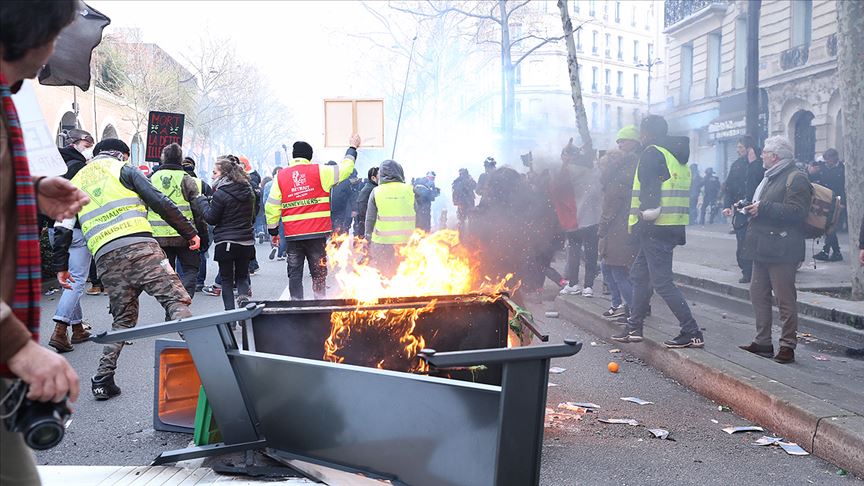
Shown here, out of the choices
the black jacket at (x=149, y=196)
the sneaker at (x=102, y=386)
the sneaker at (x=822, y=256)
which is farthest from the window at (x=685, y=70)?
the sneaker at (x=102, y=386)

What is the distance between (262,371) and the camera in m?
3.64

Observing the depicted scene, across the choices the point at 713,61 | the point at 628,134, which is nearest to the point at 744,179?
the point at 628,134

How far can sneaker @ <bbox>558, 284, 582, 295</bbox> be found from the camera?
10499 millimetres

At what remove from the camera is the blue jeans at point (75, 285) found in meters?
6.84

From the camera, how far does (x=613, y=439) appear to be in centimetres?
468

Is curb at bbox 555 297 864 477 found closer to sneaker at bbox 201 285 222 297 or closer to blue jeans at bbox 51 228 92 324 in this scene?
blue jeans at bbox 51 228 92 324

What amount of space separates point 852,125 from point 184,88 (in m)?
35.4

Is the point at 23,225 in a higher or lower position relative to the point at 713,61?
lower

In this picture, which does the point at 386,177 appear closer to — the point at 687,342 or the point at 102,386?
the point at 687,342

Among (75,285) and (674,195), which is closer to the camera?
(674,195)

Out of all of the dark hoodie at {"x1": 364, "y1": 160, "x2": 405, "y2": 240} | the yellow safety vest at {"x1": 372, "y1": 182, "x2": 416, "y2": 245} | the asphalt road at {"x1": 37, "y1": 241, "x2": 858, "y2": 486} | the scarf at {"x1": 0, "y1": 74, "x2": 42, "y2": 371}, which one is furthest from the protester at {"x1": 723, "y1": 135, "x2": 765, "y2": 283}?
the scarf at {"x1": 0, "y1": 74, "x2": 42, "y2": 371}

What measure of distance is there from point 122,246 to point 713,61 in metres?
31.0

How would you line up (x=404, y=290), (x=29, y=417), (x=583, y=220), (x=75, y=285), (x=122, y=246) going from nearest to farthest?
1. (x=29, y=417)
2. (x=122, y=246)
3. (x=404, y=290)
4. (x=75, y=285)
5. (x=583, y=220)

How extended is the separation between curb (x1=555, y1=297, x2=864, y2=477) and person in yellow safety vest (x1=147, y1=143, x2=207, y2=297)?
4.76m
